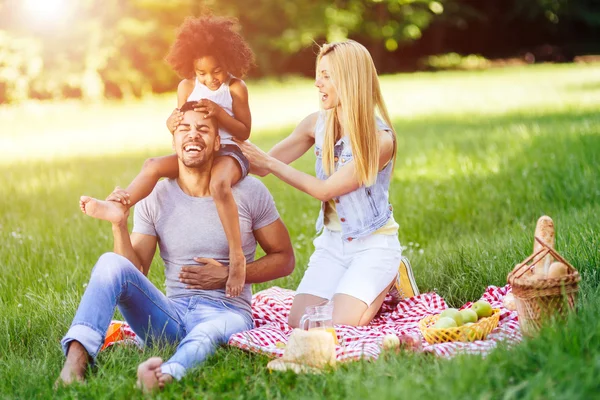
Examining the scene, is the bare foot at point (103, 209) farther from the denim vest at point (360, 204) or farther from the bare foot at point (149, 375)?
the denim vest at point (360, 204)

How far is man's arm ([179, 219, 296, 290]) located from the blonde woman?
1.04 feet

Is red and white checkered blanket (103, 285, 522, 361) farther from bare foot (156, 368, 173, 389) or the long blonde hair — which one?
the long blonde hair

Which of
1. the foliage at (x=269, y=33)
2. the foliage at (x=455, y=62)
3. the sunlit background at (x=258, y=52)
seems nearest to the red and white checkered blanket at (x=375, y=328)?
the sunlit background at (x=258, y=52)

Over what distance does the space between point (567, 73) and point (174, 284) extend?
2334 centimetres

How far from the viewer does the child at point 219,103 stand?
4.57 metres

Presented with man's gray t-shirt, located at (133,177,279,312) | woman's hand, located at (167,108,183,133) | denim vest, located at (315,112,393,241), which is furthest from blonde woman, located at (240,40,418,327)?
woman's hand, located at (167,108,183,133)

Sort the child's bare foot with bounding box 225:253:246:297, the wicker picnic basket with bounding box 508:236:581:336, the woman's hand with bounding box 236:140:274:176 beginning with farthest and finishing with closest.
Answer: the woman's hand with bounding box 236:140:274:176 → the child's bare foot with bounding box 225:253:246:297 → the wicker picnic basket with bounding box 508:236:581:336

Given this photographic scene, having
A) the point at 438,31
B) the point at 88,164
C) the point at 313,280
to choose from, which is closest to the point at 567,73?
the point at 438,31

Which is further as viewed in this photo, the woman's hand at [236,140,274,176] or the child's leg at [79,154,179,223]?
the woman's hand at [236,140,274,176]

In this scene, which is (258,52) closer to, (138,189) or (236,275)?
(138,189)

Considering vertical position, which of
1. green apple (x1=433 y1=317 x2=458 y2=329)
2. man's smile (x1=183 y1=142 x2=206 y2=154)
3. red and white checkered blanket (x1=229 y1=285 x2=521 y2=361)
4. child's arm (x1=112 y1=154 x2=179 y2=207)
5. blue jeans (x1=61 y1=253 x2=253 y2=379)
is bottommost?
red and white checkered blanket (x1=229 y1=285 x2=521 y2=361)

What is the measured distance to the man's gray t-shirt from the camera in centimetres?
470

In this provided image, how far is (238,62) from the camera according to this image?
4.77 meters

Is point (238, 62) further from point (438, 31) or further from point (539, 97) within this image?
point (438, 31)
